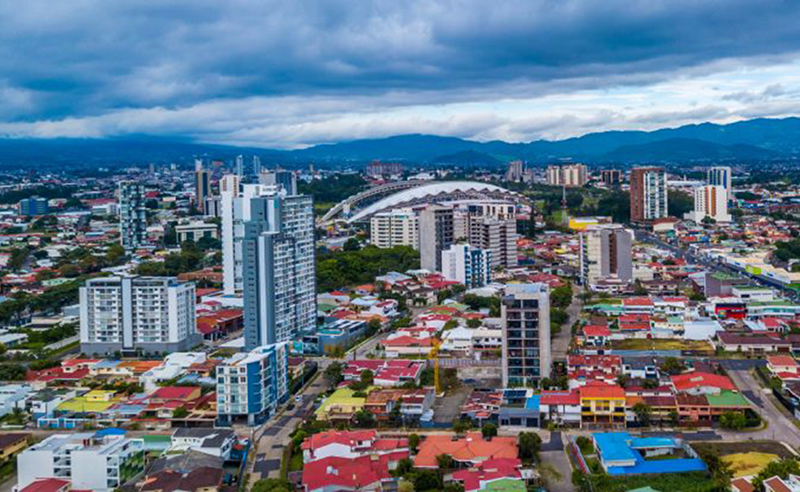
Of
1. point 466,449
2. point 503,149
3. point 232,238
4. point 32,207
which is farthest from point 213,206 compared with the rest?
point 503,149

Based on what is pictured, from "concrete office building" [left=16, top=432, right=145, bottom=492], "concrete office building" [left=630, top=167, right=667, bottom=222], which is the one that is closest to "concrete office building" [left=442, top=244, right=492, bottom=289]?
"concrete office building" [left=16, top=432, right=145, bottom=492]

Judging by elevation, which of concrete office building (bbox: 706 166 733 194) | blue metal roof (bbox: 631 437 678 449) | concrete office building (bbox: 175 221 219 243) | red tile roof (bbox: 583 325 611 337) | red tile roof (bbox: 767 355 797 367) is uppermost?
concrete office building (bbox: 706 166 733 194)

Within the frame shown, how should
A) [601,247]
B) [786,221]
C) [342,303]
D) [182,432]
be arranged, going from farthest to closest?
[786,221]
[601,247]
[342,303]
[182,432]

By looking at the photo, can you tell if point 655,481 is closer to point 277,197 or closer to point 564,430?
point 564,430

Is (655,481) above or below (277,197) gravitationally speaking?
below

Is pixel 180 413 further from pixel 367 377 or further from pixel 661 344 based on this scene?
pixel 661 344

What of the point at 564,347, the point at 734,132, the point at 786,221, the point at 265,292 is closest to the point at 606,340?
the point at 564,347

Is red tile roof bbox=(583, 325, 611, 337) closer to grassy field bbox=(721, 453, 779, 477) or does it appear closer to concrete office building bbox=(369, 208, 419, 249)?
grassy field bbox=(721, 453, 779, 477)

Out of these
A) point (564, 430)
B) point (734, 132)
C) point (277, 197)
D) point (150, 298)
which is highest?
point (734, 132)
